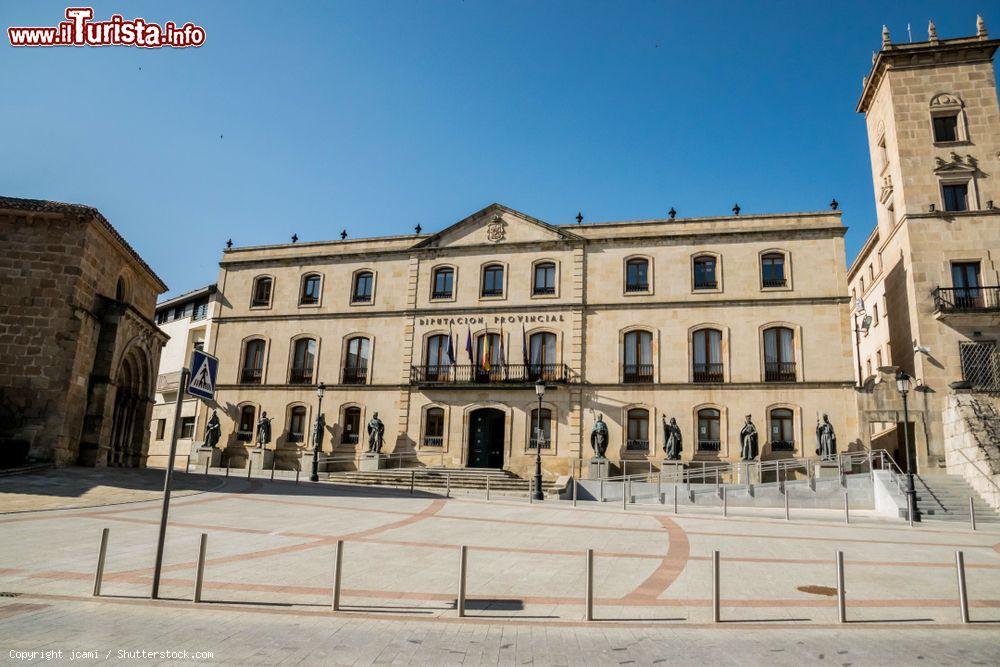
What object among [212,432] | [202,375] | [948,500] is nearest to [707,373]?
[948,500]

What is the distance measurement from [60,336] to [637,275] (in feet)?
77.9

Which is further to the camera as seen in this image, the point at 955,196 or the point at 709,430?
the point at 709,430

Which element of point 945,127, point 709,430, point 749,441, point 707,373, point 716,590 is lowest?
point 716,590

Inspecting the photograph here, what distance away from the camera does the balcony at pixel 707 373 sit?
94.9ft

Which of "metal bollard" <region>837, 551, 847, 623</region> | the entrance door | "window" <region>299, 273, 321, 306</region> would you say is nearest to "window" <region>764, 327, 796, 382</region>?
the entrance door

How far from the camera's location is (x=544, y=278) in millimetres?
32188

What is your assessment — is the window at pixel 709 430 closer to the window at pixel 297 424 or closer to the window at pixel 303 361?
the window at pixel 297 424

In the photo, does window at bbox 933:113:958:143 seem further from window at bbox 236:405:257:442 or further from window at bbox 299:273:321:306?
window at bbox 236:405:257:442

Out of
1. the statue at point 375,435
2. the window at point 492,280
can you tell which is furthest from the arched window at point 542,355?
the statue at point 375,435

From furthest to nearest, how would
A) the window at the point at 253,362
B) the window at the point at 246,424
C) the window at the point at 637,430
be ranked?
the window at the point at 253,362 < the window at the point at 246,424 < the window at the point at 637,430

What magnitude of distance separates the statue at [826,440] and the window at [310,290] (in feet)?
85.3

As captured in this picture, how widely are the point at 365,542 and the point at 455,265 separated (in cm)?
2304

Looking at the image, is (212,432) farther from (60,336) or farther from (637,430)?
(637,430)

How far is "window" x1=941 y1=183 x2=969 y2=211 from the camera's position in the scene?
85.4 ft
